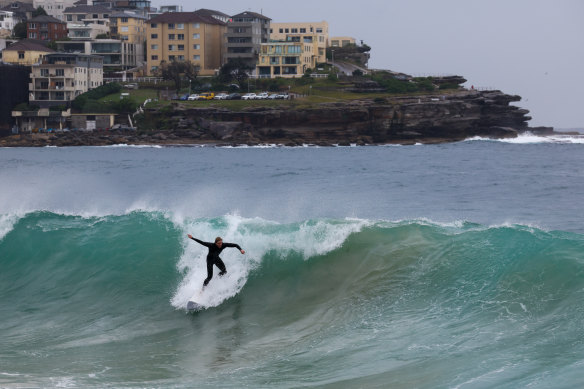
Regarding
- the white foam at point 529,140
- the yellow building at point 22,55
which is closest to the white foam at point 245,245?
the white foam at point 529,140

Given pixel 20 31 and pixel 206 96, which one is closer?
pixel 206 96

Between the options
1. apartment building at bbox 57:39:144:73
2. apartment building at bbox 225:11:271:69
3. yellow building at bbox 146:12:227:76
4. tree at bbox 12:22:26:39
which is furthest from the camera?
tree at bbox 12:22:26:39

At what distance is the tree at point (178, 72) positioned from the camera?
11100 cm

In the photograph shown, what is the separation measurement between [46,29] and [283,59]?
144ft

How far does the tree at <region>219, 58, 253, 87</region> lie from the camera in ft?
369

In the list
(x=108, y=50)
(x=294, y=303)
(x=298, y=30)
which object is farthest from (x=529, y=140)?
(x=294, y=303)

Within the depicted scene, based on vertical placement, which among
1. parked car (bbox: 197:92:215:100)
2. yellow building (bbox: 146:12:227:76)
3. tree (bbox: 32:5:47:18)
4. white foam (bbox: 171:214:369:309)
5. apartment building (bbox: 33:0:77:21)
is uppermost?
apartment building (bbox: 33:0:77:21)

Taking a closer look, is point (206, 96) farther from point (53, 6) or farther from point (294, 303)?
point (294, 303)

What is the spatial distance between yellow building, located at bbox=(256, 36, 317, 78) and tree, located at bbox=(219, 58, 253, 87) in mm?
4236

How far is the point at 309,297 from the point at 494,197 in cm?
2075

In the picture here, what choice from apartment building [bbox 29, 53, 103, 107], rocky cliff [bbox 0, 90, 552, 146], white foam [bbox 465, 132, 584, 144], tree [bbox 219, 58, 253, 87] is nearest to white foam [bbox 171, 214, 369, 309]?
rocky cliff [bbox 0, 90, 552, 146]

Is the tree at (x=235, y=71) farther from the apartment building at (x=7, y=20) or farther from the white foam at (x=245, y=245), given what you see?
the white foam at (x=245, y=245)

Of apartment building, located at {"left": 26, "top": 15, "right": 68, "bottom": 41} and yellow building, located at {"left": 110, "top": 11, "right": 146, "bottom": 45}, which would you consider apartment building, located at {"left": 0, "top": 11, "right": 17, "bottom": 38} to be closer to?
apartment building, located at {"left": 26, "top": 15, "right": 68, "bottom": 41}

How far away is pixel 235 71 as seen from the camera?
378 feet
